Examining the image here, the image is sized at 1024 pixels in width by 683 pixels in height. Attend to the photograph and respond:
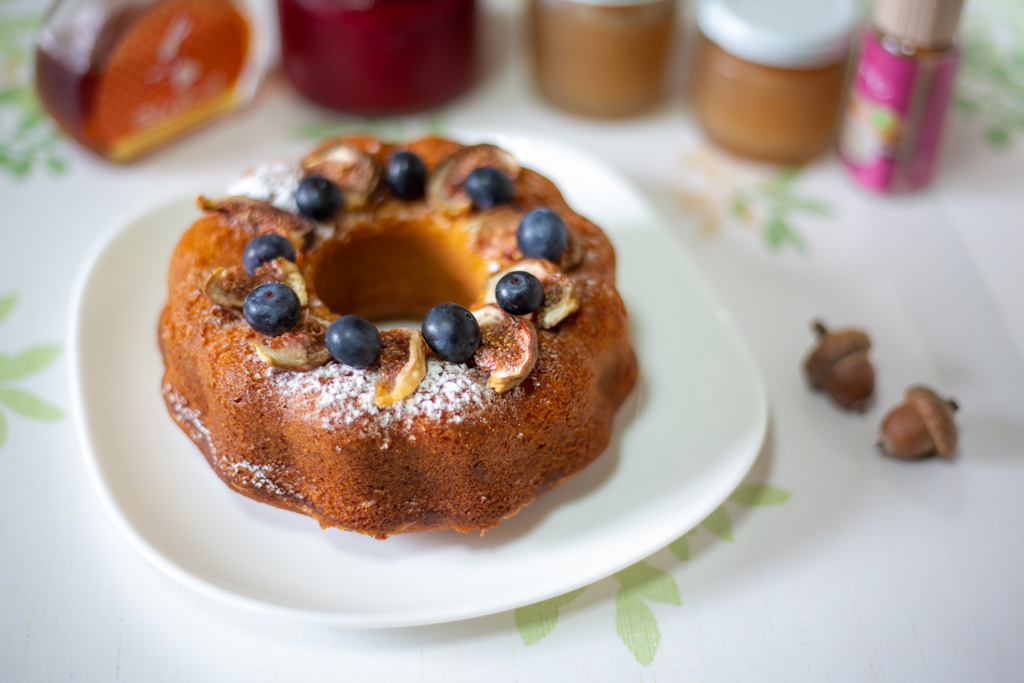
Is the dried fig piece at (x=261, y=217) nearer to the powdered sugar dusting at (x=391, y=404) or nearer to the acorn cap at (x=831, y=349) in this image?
the powdered sugar dusting at (x=391, y=404)

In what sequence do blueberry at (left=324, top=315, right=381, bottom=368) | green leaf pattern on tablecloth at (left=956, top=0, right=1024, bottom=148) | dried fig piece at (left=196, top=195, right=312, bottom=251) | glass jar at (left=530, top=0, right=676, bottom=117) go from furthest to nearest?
green leaf pattern on tablecloth at (left=956, top=0, right=1024, bottom=148) < glass jar at (left=530, top=0, right=676, bottom=117) < dried fig piece at (left=196, top=195, right=312, bottom=251) < blueberry at (left=324, top=315, right=381, bottom=368)

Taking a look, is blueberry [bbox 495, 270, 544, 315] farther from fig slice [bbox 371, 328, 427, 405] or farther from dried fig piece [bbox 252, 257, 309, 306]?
dried fig piece [bbox 252, 257, 309, 306]

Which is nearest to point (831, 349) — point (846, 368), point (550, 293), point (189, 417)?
point (846, 368)

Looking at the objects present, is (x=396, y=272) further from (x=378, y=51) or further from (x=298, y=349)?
(x=378, y=51)

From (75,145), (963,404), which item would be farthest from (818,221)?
(75,145)

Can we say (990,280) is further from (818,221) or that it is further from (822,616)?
(822,616)

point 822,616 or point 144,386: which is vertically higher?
point 144,386

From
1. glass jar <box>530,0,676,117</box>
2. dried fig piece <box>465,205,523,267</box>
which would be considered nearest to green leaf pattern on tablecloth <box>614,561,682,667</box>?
dried fig piece <box>465,205,523,267</box>

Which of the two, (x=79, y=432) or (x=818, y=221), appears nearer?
(x=79, y=432)
